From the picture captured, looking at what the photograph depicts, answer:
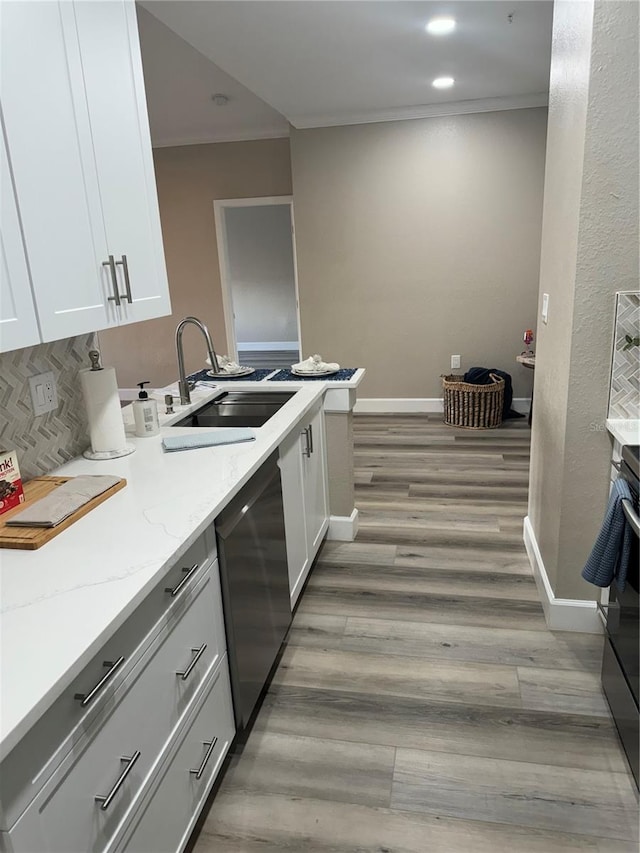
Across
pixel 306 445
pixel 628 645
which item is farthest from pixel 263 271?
pixel 628 645

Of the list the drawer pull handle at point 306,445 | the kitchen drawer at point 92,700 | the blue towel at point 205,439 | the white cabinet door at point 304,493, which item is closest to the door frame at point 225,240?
the white cabinet door at point 304,493

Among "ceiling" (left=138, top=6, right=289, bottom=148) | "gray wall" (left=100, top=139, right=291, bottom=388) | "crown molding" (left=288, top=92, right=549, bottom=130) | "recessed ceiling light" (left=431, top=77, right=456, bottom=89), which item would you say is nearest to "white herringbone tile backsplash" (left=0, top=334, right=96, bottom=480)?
"ceiling" (left=138, top=6, right=289, bottom=148)

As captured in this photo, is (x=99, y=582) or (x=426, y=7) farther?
(x=426, y=7)

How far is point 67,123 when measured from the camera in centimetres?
143

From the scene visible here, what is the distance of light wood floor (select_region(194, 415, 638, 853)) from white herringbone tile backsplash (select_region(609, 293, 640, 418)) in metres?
0.93

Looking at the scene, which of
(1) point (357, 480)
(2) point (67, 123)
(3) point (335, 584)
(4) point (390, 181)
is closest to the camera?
(2) point (67, 123)

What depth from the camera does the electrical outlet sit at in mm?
1749

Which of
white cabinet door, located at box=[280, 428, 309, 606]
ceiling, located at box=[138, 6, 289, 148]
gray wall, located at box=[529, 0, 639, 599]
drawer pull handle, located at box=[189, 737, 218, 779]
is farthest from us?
ceiling, located at box=[138, 6, 289, 148]

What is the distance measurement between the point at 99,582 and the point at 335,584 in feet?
5.76

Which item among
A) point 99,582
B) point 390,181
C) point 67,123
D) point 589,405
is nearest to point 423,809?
point 99,582

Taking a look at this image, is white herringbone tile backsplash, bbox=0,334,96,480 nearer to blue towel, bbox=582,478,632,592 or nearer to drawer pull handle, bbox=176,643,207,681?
drawer pull handle, bbox=176,643,207,681

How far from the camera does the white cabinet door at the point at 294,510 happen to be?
2.29m

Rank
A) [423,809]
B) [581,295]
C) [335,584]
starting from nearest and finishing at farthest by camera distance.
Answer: [423,809] < [581,295] < [335,584]

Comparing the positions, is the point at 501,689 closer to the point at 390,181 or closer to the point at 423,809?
the point at 423,809
